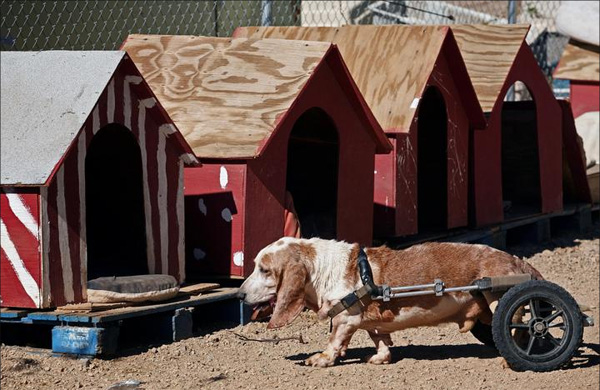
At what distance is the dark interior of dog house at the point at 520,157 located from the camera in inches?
526

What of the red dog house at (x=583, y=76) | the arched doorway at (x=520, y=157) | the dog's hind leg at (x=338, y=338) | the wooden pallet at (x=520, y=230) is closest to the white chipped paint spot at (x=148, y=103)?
the dog's hind leg at (x=338, y=338)

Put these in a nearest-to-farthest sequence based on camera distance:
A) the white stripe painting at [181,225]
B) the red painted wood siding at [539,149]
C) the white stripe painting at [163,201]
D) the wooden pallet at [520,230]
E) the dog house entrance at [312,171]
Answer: the white stripe painting at [163,201], the white stripe painting at [181,225], the dog house entrance at [312,171], the wooden pallet at [520,230], the red painted wood siding at [539,149]

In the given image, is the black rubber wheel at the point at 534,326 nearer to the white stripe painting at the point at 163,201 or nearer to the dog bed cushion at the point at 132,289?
the dog bed cushion at the point at 132,289


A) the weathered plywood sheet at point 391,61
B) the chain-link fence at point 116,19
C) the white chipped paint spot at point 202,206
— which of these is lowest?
the white chipped paint spot at point 202,206

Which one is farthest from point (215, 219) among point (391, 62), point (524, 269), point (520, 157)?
point (520, 157)

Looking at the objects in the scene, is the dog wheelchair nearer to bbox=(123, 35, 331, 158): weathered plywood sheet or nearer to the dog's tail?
the dog's tail

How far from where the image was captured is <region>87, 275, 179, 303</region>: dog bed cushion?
712cm

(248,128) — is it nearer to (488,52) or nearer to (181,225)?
(181,225)

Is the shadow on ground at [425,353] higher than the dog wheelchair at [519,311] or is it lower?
lower

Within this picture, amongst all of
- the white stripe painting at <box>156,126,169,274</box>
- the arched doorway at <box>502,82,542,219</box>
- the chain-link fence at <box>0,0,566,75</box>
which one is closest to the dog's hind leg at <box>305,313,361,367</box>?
the white stripe painting at <box>156,126,169,274</box>

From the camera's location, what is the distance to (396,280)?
684cm

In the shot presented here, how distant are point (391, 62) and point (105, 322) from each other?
14.9 feet

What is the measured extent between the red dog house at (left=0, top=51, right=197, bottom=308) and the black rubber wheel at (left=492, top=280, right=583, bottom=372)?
2427 mm

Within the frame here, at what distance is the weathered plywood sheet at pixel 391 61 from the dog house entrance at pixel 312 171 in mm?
565
